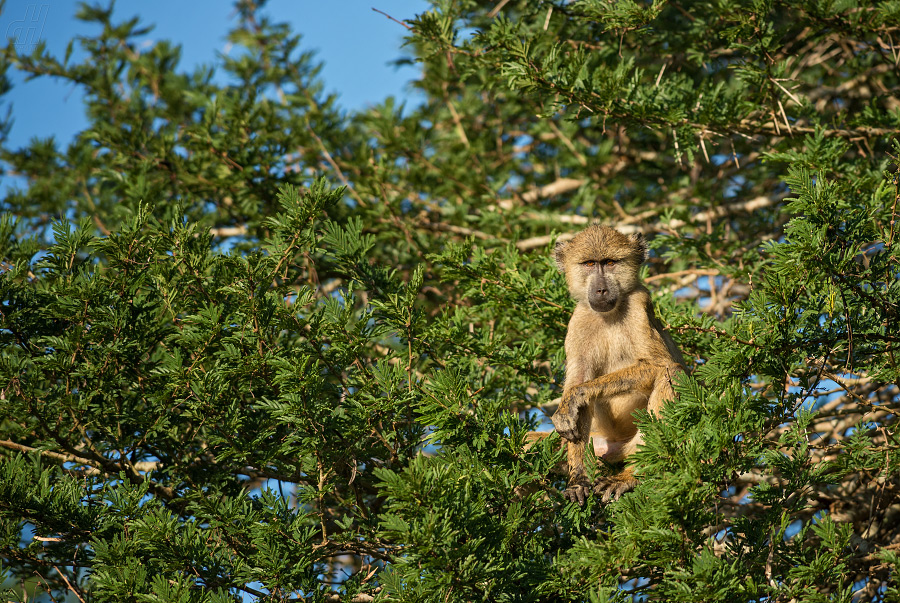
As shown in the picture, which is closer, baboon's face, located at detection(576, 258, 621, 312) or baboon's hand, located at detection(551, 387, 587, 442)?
baboon's hand, located at detection(551, 387, 587, 442)

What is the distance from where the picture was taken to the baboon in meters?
5.31

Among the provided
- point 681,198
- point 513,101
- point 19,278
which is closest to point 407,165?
point 513,101

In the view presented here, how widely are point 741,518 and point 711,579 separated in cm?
64

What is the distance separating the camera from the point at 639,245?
6367mm

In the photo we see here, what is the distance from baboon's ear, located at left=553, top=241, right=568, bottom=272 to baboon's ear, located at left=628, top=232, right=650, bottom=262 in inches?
22.0

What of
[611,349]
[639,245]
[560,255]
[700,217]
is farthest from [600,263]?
[700,217]

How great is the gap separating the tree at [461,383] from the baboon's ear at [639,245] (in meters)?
0.35

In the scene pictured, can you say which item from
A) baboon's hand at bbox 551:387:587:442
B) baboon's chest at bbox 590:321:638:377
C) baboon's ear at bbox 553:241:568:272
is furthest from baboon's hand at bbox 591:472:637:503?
baboon's ear at bbox 553:241:568:272

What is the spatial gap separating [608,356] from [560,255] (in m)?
0.95

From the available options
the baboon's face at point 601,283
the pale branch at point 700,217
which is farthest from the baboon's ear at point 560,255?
the pale branch at point 700,217

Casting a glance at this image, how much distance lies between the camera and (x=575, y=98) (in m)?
5.59

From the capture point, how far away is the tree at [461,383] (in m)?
3.78

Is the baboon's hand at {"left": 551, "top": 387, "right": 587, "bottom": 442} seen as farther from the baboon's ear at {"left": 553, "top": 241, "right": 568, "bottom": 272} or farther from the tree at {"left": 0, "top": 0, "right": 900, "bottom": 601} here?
the baboon's ear at {"left": 553, "top": 241, "right": 568, "bottom": 272}

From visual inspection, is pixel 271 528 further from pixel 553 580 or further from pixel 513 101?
pixel 513 101
